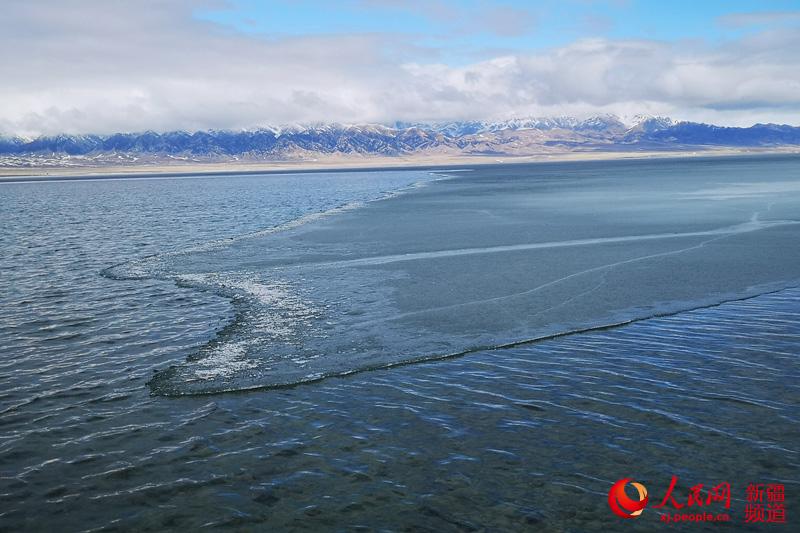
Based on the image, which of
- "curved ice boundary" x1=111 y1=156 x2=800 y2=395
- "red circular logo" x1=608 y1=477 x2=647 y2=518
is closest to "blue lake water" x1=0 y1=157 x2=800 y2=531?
"curved ice boundary" x1=111 y1=156 x2=800 y2=395

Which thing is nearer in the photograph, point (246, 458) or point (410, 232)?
point (246, 458)

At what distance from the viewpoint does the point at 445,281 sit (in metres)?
26.0

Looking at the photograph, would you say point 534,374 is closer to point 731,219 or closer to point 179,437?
point 179,437

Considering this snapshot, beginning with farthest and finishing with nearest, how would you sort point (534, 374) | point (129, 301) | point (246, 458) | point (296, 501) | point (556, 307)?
point (129, 301) → point (556, 307) → point (534, 374) → point (246, 458) → point (296, 501)

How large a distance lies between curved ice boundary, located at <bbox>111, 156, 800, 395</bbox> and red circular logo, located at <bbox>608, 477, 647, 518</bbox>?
7135 mm

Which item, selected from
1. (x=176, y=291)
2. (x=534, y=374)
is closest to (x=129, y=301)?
(x=176, y=291)

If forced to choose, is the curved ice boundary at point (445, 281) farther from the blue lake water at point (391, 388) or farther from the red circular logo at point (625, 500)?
the red circular logo at point (625, 500)

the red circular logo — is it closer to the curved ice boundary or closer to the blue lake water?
the blue lake water

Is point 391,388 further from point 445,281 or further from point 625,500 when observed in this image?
point 445,281

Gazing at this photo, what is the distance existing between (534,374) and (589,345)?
2.90 m

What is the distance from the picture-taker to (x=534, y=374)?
15.0 m

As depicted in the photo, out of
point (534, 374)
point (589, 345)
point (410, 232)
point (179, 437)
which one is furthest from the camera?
point (410, 232)

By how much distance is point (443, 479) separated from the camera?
1034 centimetres

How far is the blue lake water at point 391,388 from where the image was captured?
9.95 meters
